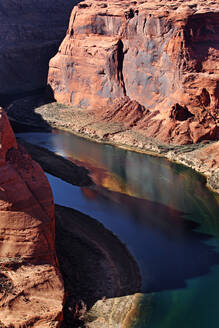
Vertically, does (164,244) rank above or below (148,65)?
below

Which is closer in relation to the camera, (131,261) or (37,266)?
(37,266)

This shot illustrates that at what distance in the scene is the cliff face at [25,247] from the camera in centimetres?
2194

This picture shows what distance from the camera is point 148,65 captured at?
55750 millimetres

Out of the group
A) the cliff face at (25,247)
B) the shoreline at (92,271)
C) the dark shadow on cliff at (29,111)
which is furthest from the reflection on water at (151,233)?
the dark shadow on cliff at (29,111)

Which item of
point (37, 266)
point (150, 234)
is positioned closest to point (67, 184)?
point (150, 234)

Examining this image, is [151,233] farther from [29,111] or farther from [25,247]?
[29,111]

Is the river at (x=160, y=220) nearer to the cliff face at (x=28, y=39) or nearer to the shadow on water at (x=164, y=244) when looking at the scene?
the shadow on water at (x=164, y=244)

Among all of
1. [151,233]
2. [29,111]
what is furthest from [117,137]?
[151,233]

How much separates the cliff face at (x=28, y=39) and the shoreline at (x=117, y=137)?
1320cm

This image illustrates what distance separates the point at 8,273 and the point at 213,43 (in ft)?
118

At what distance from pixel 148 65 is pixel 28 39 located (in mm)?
34406

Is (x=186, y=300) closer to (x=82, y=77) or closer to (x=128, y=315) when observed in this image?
(x=128, y=315)

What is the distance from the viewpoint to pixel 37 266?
23922mm

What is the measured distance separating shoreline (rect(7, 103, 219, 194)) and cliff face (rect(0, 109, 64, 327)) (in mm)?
19935
